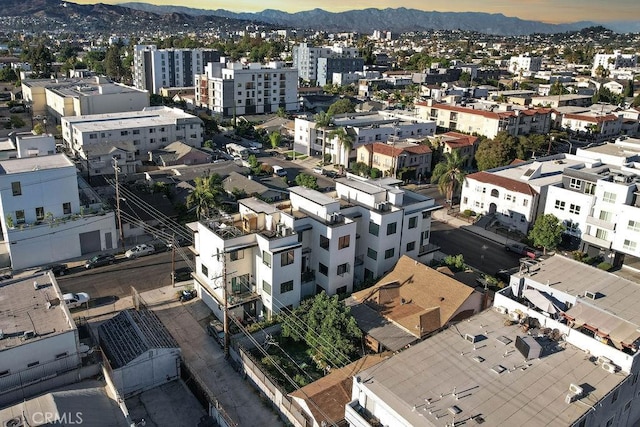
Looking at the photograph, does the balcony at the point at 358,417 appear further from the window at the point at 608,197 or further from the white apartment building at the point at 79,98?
the white apartment building at the point at 79,98

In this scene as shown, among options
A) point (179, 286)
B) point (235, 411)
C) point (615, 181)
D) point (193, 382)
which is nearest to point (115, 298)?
point (179, 286)

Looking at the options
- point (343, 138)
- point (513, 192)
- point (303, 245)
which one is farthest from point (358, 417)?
point (343, 138)

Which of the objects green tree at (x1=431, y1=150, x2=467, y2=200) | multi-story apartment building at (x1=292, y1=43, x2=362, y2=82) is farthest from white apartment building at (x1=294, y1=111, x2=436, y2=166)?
multi-story apartment building at (x1=292, y1=43, x2=362, y2=82)

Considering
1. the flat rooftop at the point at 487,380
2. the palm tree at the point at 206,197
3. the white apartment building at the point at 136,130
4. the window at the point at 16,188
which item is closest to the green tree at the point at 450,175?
the palm tree at the point at 206,197

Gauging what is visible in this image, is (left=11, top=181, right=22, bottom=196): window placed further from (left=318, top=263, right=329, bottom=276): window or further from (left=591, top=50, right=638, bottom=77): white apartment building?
(left=591, top=50, right=638, bottom=77): white apartment building

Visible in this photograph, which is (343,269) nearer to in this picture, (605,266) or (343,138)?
(605,266)

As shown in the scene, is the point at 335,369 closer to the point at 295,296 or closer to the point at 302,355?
the point at 302,355
